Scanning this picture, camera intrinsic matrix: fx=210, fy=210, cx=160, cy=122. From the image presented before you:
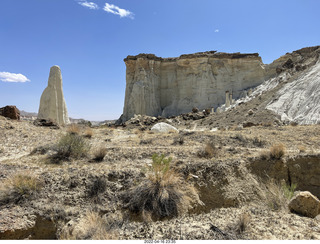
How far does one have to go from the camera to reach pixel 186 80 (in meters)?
42.9

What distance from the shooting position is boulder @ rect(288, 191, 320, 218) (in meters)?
4.38

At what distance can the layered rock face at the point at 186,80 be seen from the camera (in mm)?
39250

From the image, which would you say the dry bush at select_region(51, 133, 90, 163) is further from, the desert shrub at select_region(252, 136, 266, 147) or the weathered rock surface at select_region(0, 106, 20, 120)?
the weathered rock surface at select_region(0, 106, 20, 120)

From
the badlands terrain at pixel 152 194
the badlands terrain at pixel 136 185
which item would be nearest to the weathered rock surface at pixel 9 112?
the badlands terrain at pixel 152 194

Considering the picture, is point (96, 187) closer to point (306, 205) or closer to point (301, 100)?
point (306, 205)

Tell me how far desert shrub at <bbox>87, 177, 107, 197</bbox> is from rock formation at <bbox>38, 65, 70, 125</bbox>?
15.1 meters

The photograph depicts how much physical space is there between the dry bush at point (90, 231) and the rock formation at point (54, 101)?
640 inches

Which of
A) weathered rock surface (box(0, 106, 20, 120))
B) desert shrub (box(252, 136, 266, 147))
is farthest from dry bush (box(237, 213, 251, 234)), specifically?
weathered rock surface (box(0, 106, 20, 120))

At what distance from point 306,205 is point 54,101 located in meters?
19.9

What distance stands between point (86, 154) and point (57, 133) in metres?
5.39

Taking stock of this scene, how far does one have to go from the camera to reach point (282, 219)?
159 inches

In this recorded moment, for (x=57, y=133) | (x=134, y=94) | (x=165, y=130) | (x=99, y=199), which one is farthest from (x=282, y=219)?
(x=134, y=94)

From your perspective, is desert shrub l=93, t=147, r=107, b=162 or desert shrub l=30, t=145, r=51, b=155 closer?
desert shrub l=93, t=147, r=107, b=162

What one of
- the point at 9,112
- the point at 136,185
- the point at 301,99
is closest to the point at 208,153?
the point at 136,185
